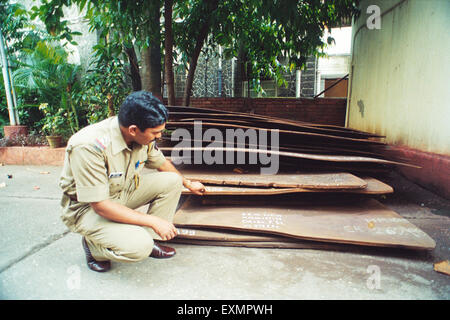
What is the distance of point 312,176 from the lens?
214cm

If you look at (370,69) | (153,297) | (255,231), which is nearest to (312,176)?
(255,231)

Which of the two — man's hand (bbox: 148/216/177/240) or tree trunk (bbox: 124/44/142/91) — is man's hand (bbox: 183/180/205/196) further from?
tree trunk (bbox: 124/44/142/91)

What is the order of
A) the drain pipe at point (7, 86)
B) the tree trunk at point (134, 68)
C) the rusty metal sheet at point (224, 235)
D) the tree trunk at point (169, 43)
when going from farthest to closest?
the tree trunk at point (134, 68)
the drain pipe at point (7, 86)
the tree trunk at point (169, 43)
the rusty metal sheet at point (224, 235)

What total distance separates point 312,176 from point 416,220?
87 cm

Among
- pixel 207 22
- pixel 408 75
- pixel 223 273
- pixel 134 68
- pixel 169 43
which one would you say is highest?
pixel 207 22

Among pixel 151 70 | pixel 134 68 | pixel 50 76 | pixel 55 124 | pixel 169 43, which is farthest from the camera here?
pixel 134 68

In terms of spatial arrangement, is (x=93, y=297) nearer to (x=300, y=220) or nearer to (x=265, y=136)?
(x=300, y=220)

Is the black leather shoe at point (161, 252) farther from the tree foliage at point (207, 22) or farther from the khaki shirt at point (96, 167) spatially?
the tree foliage at point (207, 22)

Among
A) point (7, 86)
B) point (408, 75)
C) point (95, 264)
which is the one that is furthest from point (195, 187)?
point (7, 86)

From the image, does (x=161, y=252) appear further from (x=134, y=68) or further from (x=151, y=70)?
(x=134, y=68)

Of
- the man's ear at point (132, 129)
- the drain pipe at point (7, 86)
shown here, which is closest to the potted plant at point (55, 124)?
the drain pipe at point (7, 86)

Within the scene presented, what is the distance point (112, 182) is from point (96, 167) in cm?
17

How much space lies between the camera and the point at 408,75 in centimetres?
295

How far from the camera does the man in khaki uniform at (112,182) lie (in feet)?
4.29
